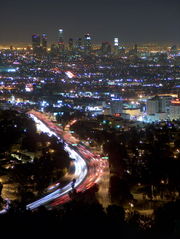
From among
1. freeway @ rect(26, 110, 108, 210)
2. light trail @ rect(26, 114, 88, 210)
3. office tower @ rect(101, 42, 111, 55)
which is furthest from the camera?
office tower @ rect(101, 42, 111, 55)

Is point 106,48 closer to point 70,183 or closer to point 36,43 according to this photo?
point 36,43

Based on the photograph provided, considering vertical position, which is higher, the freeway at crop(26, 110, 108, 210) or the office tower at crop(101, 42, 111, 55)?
the freeway at crop(26, 110, 108, 210)

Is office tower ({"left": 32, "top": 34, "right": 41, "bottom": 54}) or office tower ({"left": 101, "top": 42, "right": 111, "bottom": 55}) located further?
office tower ({"left": 101, "top": 42, "right": 111, "bottom": 55})

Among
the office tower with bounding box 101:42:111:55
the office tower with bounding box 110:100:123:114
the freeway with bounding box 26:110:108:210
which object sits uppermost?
the freeway with bounding box 26:110:108:210

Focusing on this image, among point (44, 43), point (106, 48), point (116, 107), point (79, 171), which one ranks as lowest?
point (116, 107)

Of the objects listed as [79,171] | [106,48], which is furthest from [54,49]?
[79,171]

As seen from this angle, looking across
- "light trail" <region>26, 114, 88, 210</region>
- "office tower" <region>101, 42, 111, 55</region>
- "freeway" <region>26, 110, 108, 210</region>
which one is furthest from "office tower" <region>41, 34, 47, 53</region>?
"light trail" <region>26, 114, 88, 210</region>

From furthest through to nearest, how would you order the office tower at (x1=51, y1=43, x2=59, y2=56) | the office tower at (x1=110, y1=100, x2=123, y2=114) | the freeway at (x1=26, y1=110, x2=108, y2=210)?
the office tower at (x1=51, y1=43, x2=59, y2=56) → the office tower at (x1=110, y1=100, x2=123, y2=114) → the freeway at (x1=26, y1=110, x2=108, y2=210)

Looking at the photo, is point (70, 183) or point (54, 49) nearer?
point (70, 183)

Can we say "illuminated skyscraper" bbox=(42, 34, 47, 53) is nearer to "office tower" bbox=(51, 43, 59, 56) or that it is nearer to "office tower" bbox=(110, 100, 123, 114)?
"office tower" bbox=(51, 43, 59, 56)

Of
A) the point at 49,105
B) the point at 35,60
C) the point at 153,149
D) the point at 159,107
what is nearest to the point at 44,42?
the point at 35,60

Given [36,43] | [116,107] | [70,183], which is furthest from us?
[36,43]
